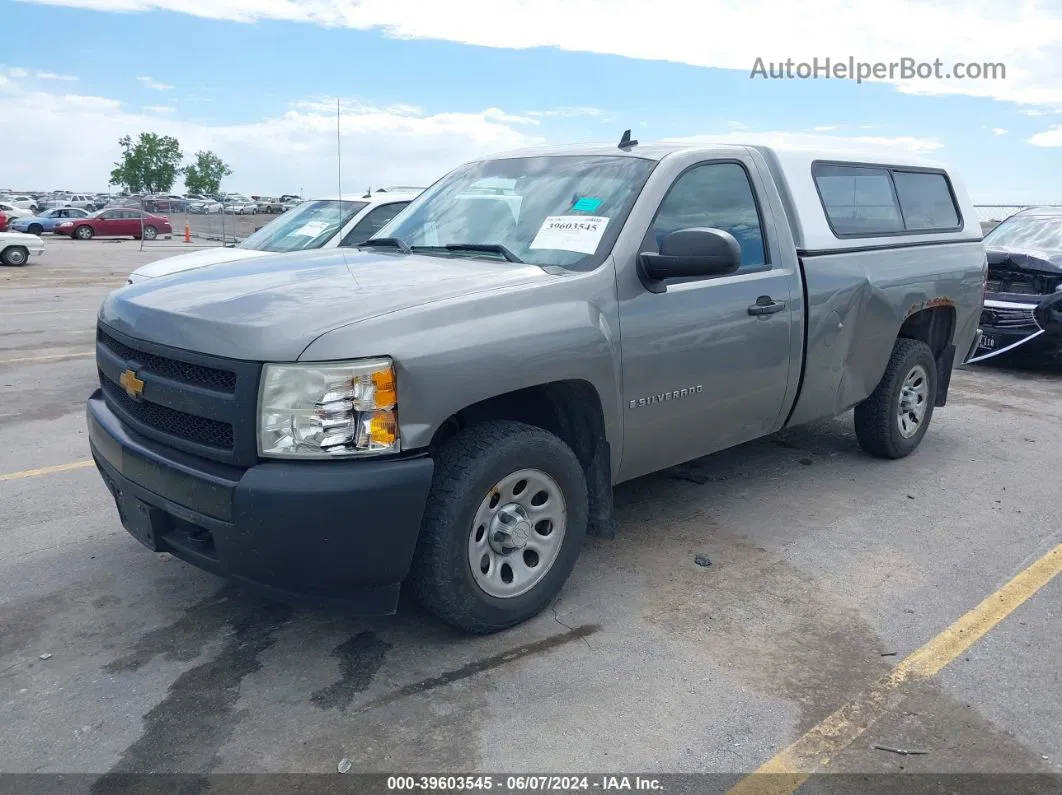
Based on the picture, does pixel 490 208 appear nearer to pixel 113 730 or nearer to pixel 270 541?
pixel 270 541

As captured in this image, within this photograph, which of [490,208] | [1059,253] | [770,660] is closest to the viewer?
[770,660]

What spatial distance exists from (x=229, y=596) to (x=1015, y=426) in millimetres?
6105

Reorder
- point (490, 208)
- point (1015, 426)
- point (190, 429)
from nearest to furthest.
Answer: point (190, 429)
point (490, 208)
point (1015, 426)

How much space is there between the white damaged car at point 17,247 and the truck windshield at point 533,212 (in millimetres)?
19980

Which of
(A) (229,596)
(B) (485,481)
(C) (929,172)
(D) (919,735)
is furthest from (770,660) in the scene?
(C) (929,172)

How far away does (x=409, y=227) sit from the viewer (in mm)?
4797

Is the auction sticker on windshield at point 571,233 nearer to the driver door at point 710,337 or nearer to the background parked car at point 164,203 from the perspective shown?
the driver door at point 710,337

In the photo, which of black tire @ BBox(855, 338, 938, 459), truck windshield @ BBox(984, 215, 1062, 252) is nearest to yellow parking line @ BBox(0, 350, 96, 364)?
black tire @ BBox(855, 338, 938, 459)

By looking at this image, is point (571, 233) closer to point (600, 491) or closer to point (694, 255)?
point (694, 255)

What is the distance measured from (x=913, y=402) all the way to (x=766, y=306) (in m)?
2.13

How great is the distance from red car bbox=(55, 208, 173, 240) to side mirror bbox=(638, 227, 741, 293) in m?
36.8

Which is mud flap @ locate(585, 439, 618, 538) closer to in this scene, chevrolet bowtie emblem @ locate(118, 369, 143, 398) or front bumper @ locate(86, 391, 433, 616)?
front bumper @ locate(86, 391, 433, 616)

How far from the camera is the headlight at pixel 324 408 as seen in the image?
3035mm

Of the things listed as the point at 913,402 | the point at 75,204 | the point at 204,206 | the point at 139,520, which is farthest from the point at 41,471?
the point at 75,204
